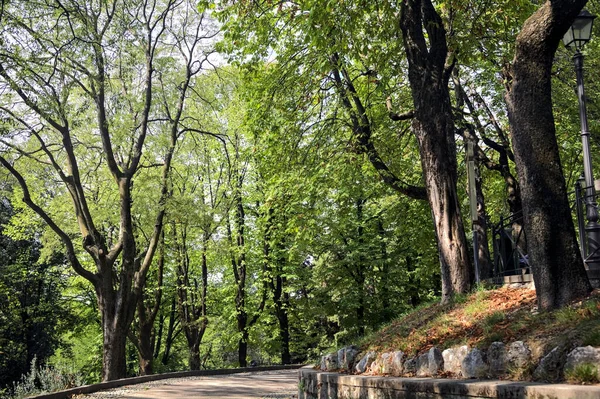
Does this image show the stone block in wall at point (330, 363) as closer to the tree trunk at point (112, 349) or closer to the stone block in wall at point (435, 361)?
the stone block in wall at point (435, 361)

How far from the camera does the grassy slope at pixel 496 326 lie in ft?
16.7

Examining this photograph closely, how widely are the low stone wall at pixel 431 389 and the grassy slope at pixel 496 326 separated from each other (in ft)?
1.63

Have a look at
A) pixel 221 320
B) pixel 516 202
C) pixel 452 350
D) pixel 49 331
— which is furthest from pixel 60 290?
pixel 452 350

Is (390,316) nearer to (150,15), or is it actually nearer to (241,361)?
(241,361)

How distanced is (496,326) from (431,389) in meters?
1.38

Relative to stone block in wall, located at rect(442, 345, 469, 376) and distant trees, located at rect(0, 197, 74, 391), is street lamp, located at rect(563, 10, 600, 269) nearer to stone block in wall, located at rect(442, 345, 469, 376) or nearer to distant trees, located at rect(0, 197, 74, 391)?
stone block in wall, located at rect(442, 345, 469, 376)

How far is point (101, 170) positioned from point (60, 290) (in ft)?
34.8

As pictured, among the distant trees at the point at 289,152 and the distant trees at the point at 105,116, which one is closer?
the distant trees at the point at 289,152

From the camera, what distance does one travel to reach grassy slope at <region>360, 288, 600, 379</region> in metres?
5.10

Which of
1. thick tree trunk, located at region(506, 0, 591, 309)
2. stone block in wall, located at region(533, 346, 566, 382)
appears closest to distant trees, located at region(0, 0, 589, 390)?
thick tree trunk, located at region(506, 0, 591, 309)

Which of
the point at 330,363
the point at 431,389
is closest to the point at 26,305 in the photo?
the point at 330,363

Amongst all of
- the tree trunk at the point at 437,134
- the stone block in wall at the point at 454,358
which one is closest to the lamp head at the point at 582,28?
the tree trunk at the point at 437,134

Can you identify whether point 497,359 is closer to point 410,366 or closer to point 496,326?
point 496,326

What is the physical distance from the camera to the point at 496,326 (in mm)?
6242
